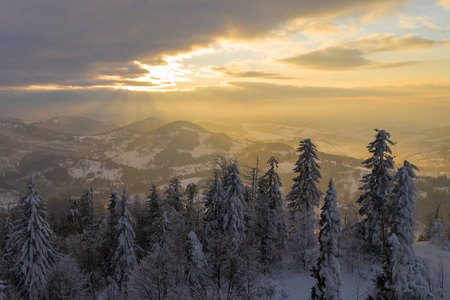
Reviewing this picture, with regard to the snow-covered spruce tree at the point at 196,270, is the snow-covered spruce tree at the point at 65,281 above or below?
below

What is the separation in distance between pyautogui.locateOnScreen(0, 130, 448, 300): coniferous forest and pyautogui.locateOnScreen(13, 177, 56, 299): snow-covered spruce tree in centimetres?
12

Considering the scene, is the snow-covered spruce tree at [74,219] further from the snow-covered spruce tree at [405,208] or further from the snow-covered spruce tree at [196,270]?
the snow-covered spruce tree at [405,208]

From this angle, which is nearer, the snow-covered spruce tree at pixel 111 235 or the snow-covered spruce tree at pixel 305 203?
the snow-covered spruce tree at pixel 305 203

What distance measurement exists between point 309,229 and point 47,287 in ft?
115

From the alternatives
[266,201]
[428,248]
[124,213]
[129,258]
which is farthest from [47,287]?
[428,248]

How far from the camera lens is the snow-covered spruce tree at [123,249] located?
3634 centimetres

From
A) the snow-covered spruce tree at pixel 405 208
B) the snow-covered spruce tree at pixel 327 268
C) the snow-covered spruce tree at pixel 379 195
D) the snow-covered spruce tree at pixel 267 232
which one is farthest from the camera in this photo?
the snow-covered spruce tree at pixel 267 232

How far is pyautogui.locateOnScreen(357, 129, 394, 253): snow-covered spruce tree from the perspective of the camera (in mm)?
30797

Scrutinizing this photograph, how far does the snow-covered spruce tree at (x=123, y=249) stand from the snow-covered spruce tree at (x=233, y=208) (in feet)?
42.0

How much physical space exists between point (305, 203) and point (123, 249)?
2544cm

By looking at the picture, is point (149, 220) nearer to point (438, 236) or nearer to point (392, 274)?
point (392, 274)

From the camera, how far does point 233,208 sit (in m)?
34.5

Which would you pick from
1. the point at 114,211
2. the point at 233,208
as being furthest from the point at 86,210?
the point at 233,208

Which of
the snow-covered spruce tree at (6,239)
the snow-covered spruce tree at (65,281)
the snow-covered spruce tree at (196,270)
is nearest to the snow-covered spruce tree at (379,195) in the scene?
the snow-covered spruce tree at (196,270)
